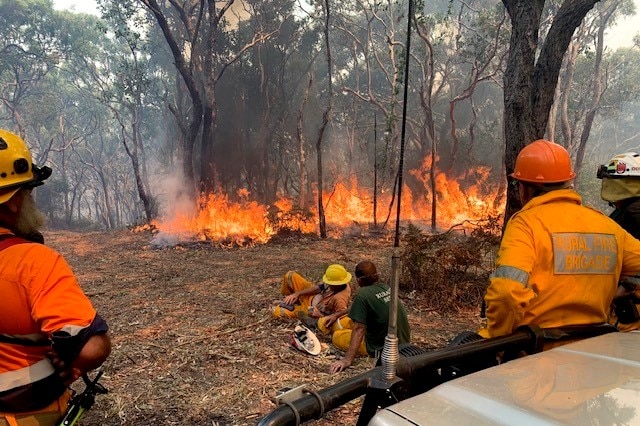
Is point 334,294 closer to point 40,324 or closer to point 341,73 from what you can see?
point 40,324

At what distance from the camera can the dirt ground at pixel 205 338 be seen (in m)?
4.07

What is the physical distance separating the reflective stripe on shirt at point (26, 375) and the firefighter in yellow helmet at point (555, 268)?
2.25 meters

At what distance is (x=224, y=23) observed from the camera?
913 inches

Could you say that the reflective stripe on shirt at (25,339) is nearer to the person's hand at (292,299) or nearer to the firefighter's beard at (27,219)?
the firefighter's beard at (27,219)

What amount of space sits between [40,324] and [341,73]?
3187 centimetres

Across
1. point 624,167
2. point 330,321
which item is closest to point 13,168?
point 624,167

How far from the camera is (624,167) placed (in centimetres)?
320

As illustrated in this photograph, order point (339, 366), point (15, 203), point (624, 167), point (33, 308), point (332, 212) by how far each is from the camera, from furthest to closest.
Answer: point (332, 212)
point (339, 366)
point (624, 167)
point (15, 203)
point (33, 308)

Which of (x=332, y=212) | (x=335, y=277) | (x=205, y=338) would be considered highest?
(x=335, y=277)

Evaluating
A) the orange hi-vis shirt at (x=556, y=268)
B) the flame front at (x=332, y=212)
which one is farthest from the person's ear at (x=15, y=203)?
the flame front at (x=332, y=212)

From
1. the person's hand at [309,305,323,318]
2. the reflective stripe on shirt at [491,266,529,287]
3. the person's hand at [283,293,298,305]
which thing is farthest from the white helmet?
the person's hand at [283,293,298,305]

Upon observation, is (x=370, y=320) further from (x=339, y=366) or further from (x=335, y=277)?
(x=335, y=277)

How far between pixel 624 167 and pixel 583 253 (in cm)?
152

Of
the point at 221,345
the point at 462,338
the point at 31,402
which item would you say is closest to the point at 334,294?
the point at 221,345
